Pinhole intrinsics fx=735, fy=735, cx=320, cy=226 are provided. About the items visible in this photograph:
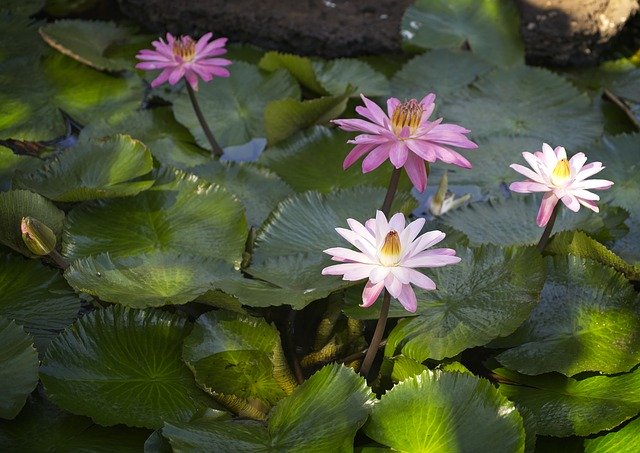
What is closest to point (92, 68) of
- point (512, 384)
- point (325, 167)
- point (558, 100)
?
point (325, 167)

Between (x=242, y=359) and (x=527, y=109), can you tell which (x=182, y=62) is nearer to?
(x=242, y=359)

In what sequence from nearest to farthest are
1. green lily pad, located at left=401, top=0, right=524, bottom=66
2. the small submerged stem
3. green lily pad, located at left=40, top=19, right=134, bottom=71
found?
1. the small submerged stem
2. green lily pad, located at left=40, top=19, right=134, bottom=71
3. green lily pad, located at left=401, top=0, right=524, bottom=66

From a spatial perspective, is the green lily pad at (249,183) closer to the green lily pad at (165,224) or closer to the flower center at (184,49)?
the green lily pad at (165,224)

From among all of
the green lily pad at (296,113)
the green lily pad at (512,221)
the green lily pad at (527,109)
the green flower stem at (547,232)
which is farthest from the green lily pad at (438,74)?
the green flower stem at (547,232)

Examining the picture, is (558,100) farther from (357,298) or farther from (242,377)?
(242,377)

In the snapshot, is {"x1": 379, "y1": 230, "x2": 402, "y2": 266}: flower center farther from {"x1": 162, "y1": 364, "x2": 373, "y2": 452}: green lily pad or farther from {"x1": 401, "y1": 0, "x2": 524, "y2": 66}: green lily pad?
{"x1": 401, "y1": 0, "x2": 524, "y2": 66}: green lily pad

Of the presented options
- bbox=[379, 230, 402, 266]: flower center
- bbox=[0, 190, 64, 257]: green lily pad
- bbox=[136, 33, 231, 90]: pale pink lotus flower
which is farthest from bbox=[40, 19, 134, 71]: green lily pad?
bbox=[379, 230, 402, 266]: flower center
